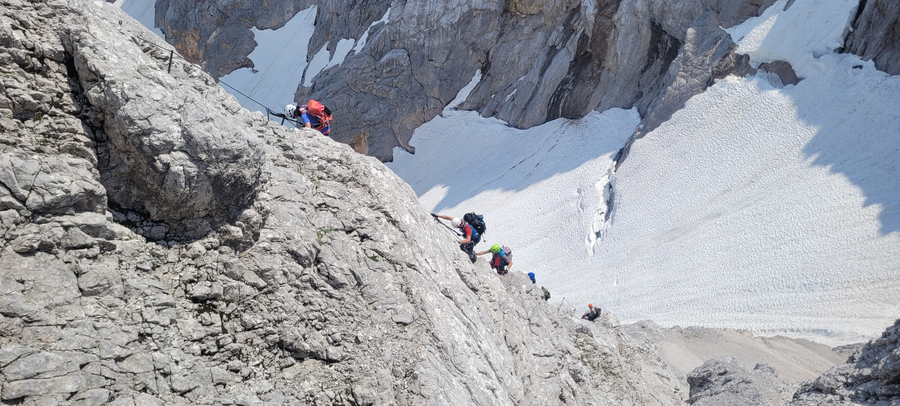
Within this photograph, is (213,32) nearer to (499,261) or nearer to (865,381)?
(499,261)

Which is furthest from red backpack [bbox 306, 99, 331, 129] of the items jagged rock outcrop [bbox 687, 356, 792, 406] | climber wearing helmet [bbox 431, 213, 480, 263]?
jagged rock outcrop [bbox 687, 356, 792, 406]

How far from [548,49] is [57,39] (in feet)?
127

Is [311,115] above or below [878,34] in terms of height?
below

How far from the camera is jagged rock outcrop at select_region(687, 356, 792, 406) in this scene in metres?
13.9

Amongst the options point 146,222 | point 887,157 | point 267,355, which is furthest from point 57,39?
point 887,157

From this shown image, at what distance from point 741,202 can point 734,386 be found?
14.4 m

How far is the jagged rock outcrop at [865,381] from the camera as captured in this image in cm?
1072

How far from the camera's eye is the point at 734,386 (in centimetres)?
1469

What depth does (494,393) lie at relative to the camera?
8.33 m

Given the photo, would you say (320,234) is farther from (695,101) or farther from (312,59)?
(312,59)

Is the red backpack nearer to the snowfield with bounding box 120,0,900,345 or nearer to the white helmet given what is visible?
the white helmet

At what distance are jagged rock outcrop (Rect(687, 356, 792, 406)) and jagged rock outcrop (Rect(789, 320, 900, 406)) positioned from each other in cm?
115

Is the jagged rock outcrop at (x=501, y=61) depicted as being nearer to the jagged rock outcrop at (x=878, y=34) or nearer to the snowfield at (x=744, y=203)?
the snowfield at (x=744, y=203)

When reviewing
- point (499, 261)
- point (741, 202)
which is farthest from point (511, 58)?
point (499, 261)
